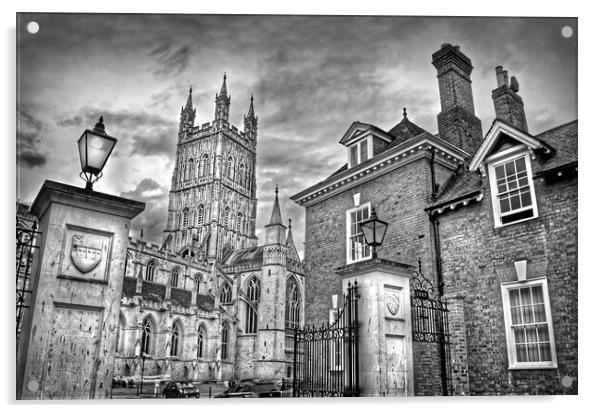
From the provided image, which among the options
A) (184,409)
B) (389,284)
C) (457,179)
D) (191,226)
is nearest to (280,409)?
(184,409)

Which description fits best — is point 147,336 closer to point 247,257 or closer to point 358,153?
point 247,257

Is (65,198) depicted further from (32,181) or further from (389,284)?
(389,284)

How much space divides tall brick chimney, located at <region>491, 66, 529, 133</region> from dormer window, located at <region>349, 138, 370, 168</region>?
309 cm

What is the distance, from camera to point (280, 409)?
6.14 meters

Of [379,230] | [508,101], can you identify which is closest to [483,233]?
[379,230]

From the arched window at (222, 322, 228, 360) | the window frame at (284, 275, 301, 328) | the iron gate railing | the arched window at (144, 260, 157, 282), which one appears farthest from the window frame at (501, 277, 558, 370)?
the window frame at (284, 275, 301, 328)

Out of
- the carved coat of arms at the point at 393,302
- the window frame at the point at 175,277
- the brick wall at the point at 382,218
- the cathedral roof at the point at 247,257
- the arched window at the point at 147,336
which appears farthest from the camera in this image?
the cathedral roof at the point at 247,257

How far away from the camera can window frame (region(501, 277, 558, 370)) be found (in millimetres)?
7074

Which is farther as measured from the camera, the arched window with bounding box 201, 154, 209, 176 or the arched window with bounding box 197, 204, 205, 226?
the arched window with bounding box 197, 204, 205, 226

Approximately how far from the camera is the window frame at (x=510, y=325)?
7.07 meters

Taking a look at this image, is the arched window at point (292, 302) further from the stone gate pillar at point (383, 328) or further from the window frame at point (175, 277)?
the stone gate pillar at point (383, 328)

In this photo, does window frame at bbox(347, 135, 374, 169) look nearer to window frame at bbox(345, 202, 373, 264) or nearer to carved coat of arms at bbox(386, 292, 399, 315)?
window frame at bbox(345, 202, 373, 264)

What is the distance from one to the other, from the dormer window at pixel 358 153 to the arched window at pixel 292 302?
28.7 meters

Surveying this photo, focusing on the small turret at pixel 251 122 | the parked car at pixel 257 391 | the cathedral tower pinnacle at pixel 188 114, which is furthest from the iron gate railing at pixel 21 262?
the small turret at pixel 251 122
